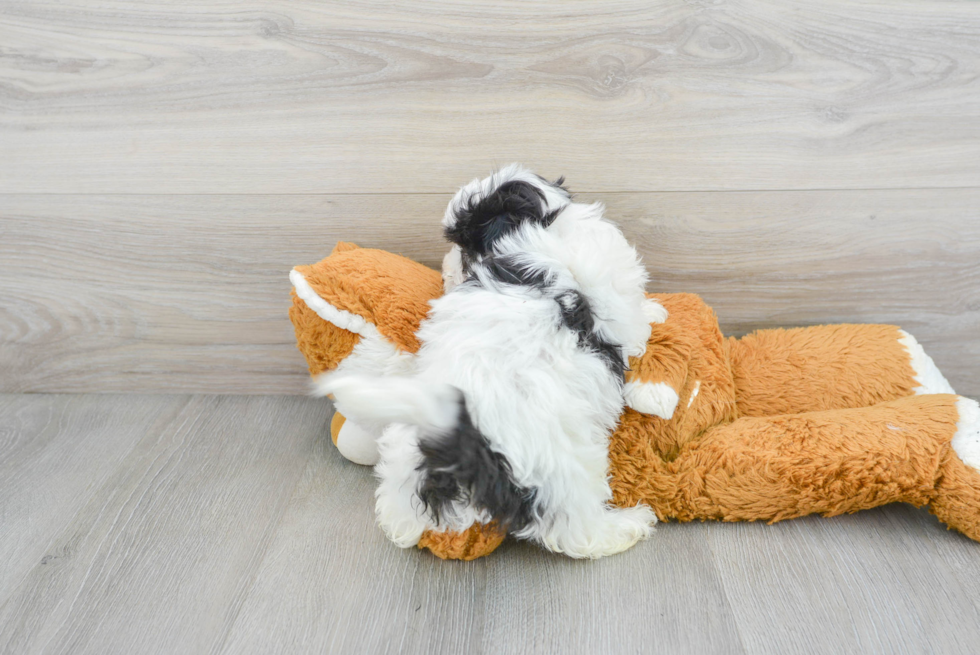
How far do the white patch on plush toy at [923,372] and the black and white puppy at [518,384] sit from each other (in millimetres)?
425

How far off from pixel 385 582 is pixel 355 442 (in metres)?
0.24

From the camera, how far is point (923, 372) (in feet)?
2.87

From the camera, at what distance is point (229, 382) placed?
1116 millimetres


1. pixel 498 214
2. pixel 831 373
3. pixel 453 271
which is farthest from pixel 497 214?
pixel 831 373

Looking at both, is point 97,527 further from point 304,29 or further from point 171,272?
point 304,29

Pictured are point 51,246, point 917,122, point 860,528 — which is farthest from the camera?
point 51,246

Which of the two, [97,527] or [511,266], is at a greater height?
[511,266]

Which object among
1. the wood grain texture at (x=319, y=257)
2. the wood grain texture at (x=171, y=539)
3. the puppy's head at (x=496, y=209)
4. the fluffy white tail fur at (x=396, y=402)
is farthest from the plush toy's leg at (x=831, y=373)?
the wood grain texture at (x=171, y=539)

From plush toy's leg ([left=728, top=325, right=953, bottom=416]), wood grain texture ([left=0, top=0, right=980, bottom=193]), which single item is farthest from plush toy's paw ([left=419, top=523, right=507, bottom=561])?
wood grain texture ([left=0, top=0, right=980, bottom=193])

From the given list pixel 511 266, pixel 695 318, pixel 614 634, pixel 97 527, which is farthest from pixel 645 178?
pixel 97 527

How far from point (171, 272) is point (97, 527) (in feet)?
1.35

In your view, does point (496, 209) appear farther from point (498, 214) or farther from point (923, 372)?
point (923, 372)

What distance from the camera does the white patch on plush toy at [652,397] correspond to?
0.74 meters

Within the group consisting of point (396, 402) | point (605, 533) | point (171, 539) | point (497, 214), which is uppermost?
point (497, 214)
